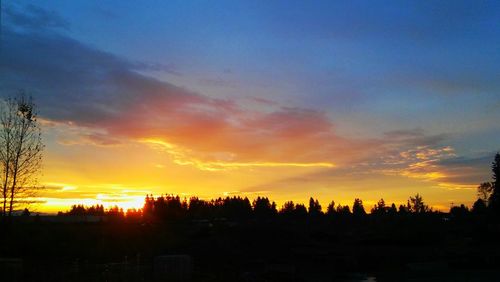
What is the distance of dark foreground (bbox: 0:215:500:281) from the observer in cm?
2988

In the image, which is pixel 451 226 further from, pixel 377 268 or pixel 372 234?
pixel 377 268

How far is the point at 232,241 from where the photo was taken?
5512cm

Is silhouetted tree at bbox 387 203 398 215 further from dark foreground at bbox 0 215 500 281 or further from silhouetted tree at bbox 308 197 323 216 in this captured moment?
dark foreground at bbox 0 215 500 281

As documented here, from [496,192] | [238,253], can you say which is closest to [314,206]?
[496,192]

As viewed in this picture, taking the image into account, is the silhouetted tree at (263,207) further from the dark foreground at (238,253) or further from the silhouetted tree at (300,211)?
the dark foreground at (238,253)

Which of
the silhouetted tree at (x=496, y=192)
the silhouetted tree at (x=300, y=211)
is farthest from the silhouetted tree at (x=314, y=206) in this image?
the silhouetted tree at (x=496, y=192)

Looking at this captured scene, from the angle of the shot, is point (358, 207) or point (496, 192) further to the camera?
point (358, 207)

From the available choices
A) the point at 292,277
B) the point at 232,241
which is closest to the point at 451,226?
the point at 232,241

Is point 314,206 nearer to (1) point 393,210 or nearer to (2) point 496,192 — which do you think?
(1) point 393,210

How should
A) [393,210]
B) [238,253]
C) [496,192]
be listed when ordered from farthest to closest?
[393,210] → [496,192] → [238,253]

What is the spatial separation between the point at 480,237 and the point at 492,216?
1587cm

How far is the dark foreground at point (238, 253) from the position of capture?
98.0ft

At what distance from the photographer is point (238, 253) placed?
5019 centimetres

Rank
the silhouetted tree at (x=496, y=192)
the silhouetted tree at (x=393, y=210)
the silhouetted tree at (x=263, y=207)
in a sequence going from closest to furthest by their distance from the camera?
the silhouetted tree at (x=496, y=192), the silhouetted tree at (x=393, y=210), the silhouetted tree at (x=263, y=207)
